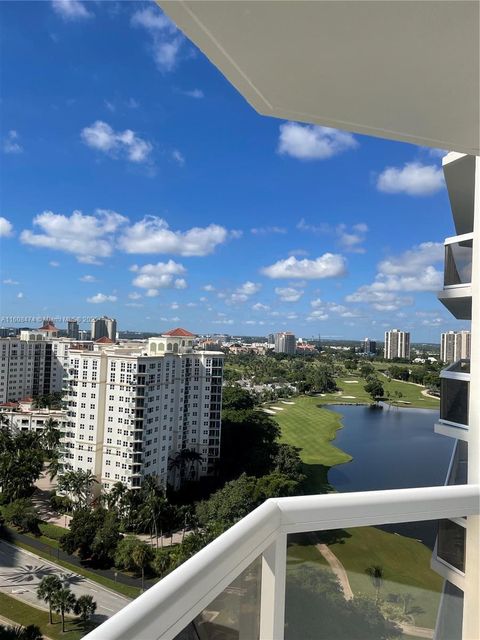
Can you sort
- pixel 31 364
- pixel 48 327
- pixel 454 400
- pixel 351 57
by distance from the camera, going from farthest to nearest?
pixel 48 327, pixel 31 364, pixel 454 400, pixel 351 57

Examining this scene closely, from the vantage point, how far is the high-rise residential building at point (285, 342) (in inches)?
1320

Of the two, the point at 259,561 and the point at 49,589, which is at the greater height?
the point at 259,561

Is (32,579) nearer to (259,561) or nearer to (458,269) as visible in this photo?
(458,269)

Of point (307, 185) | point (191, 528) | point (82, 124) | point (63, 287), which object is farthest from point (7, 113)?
point (191, 528)

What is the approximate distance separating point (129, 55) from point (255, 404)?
4008 cm

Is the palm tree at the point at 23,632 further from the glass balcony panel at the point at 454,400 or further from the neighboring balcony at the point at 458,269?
the neighboring balcony at the point at 458,269

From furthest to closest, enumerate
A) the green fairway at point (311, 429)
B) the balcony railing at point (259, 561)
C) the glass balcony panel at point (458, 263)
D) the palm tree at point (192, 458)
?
the green fairway at point (311, 429) → the palm tree at point (192, 458) → the glass balcony panel at point (458, 263) → the balcony railing at point (259, 561)

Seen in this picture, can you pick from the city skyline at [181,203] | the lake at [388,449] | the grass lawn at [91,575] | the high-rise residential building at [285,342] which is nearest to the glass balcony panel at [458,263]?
the grass lawn at [91,575]

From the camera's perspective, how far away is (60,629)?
13797 mm

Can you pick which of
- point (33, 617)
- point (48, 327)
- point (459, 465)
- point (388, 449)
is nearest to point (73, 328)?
point (48, 327)

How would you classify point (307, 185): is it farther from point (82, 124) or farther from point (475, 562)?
point (475, 562)

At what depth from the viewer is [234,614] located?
555 mm

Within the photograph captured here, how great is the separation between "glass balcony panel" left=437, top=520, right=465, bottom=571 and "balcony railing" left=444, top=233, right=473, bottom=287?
147cm

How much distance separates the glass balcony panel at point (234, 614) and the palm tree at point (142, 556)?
16.1 meters
